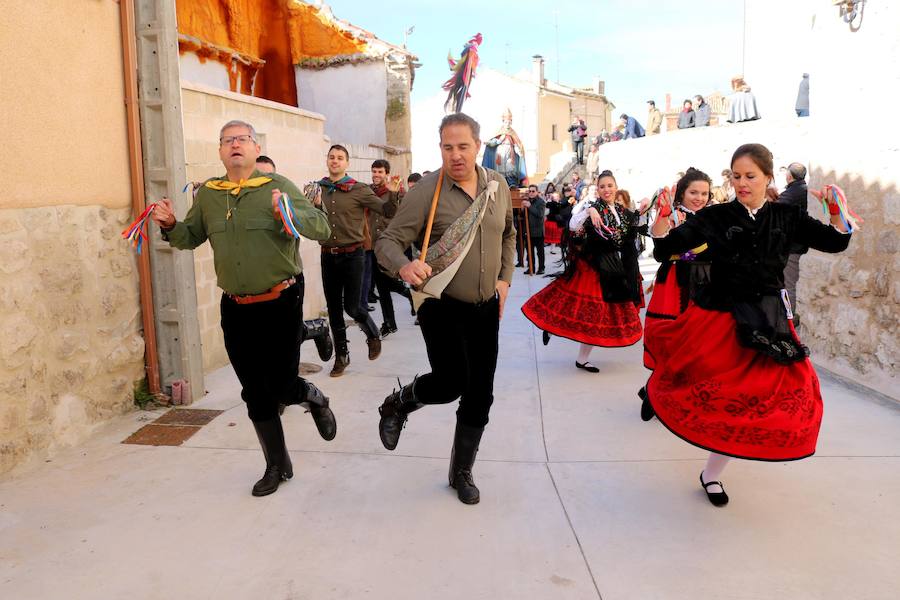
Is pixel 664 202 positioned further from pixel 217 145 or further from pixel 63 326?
pixel 217 145

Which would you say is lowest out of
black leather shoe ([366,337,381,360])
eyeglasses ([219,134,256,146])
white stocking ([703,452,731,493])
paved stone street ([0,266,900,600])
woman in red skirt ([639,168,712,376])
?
paved stone street ([0,266,900,600])

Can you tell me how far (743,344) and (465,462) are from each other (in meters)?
1.48

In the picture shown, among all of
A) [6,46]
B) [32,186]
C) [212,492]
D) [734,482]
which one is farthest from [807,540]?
[6,46]

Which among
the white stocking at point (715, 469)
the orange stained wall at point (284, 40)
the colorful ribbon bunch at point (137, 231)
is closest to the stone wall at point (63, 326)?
the colorful ribbon bunch at point (137, 231)

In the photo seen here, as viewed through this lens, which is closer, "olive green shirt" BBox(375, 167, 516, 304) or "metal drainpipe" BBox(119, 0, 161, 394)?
"olive green shirt" BBox(375, 167, 516, 304)

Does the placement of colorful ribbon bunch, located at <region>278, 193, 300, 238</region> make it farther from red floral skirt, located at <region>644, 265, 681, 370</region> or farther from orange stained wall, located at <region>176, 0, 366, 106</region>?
orange stained wall, located at <region>176, 0, 366, 106</region>

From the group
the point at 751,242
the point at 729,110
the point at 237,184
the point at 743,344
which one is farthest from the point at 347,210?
the point at 729,110

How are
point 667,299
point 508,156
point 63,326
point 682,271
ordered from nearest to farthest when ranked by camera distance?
point 63,326, point 682,271, point 667,299, point 508,156

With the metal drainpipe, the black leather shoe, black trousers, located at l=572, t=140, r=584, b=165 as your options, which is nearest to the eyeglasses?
the metal drainpipe

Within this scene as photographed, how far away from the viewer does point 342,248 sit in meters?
6.29

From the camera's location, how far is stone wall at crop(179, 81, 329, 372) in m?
6.16

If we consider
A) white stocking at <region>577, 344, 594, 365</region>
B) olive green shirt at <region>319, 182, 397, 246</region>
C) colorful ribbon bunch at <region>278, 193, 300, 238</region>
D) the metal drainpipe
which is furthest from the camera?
white stocking at <region>577, 344, 594, 365</region>

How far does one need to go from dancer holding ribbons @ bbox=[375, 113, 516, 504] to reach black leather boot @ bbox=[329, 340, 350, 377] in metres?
2.74

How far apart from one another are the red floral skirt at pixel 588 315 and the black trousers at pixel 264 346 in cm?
324
